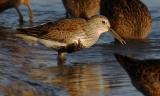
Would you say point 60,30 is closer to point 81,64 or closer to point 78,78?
point 81,64

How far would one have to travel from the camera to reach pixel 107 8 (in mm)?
14125

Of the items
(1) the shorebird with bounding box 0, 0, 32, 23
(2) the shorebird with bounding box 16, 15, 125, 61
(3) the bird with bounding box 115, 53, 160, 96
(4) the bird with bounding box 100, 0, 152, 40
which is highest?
(3) the bird with bounding box 115, 53, 160, 96

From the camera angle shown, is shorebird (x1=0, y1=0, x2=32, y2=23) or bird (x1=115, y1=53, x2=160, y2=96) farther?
shorebird (x1=0, y1=0, x2=32, y2=23)

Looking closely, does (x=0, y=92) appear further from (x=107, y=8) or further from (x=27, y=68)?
(x=107, y=8)

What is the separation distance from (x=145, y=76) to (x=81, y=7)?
6.85 metres

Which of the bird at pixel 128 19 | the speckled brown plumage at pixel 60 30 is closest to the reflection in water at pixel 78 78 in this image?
the speckled brown plumage at pixel 60 30

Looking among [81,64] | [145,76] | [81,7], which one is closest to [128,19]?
[81,7]

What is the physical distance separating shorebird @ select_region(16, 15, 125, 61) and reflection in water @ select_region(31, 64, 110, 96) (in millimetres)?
394

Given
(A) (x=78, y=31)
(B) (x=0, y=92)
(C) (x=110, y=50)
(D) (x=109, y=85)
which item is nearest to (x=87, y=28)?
(A) (x=78, y=31)

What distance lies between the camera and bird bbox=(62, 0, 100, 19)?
1574cm

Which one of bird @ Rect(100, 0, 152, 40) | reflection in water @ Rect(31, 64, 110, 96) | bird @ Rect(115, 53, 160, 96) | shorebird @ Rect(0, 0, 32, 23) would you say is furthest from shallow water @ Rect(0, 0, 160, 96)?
shorebird @ Rect(0, 0, 32, 23)

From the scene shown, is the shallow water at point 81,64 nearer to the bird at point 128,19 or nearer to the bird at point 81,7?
the bird at point 128,19

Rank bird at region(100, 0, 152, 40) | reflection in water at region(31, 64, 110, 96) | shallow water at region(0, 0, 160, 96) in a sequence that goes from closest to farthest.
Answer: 1. reflection in water at region(31, 64, 110, 96)
2. shallow water at region(0, 0, 160, 96)
3. bird at region(100, 0, 152, 40)

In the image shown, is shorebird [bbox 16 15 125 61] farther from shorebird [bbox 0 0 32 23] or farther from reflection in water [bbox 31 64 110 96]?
shorebird [bbox 0 0 32 23]
